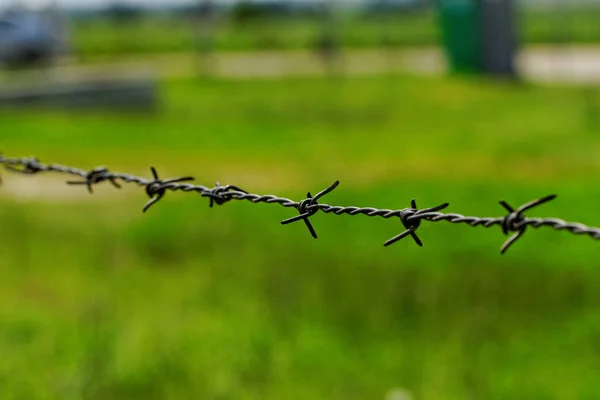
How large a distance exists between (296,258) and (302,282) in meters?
0.57

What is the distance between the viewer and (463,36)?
21734mm

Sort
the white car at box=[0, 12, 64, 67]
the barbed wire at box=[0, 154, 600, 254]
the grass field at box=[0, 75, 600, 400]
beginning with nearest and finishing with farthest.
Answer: the barbed wire at box=[0, 154, 600, 254]
the grass field at box=[0, 75, 600, 400]
the white car at box=[0, 12, 64, 67]

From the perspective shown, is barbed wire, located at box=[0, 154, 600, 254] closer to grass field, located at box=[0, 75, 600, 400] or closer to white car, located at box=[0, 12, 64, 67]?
grass field, located at box=[0, 75, 600, 400]

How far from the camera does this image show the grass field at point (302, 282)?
4973mm

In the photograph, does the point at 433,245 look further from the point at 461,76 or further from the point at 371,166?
the point at 461,76

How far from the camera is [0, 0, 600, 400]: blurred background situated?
5027 mm

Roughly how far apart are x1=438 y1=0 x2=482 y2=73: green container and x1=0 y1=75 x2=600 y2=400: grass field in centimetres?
974

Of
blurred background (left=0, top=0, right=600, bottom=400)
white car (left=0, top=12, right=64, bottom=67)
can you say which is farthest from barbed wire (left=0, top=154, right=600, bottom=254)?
white car (left=0, top=12, right=64, bottom=67)

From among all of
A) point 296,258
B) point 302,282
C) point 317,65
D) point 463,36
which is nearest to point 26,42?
point 317,65

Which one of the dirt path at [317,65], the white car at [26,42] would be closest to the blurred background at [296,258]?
the dirt path at [317,65]

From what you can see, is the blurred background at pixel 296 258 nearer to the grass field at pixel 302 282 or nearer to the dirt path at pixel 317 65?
the grass field at pixel 302 282

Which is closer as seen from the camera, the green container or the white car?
the green container

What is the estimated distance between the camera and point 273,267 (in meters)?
6.77

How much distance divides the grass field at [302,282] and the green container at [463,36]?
974 cm
